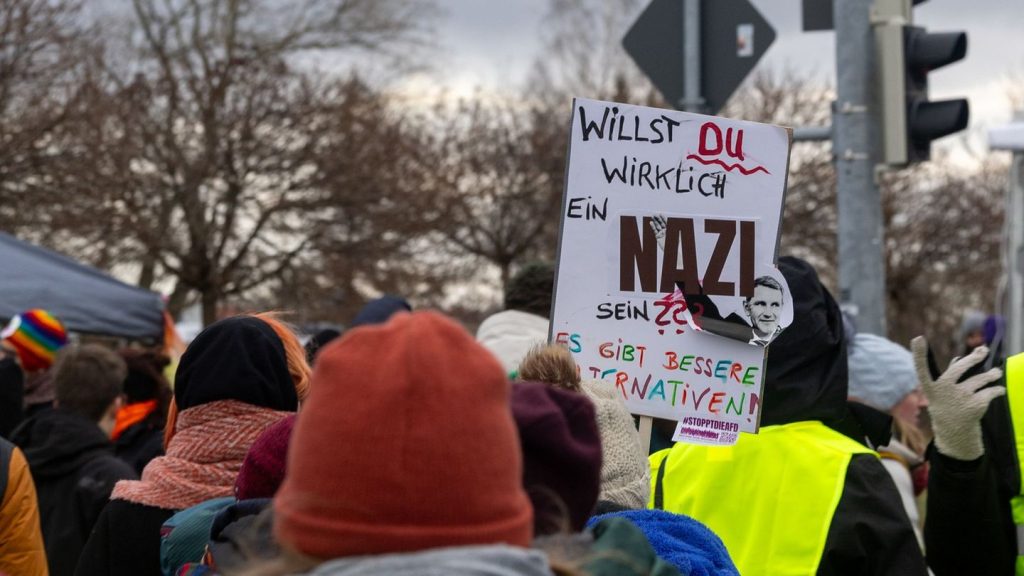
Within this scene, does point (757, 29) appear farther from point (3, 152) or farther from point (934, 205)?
point (934, 205)

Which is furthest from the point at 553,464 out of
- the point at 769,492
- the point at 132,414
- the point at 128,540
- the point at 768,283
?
the point at 132,414

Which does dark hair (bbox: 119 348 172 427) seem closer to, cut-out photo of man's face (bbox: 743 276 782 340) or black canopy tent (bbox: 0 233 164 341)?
black canopy tent (bbox: 0 233 164 341)

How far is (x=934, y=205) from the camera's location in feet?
90.5

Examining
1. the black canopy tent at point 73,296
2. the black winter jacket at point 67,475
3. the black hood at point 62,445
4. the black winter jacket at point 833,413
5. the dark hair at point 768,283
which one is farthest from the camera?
the black canopy tent at point 73,296

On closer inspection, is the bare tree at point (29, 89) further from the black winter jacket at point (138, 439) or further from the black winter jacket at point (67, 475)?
the black winter jacket at point (67, 475)

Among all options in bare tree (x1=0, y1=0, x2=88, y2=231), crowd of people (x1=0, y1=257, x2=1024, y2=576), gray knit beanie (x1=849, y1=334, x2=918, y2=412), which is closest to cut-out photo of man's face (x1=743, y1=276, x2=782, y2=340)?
crowd of people (x1=0, y1=257, x2=1024, y2=576)

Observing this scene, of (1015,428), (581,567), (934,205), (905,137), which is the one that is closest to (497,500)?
(581,567)

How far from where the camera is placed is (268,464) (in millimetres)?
2951

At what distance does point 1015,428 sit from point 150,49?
16.3 m

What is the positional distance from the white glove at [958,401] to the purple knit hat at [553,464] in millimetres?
1561

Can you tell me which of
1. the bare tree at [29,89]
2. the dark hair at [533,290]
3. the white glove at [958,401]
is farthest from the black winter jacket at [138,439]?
the bare tree at [29,89]

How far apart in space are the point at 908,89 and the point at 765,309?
4569 mm

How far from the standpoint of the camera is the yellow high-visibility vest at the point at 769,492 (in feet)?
10.8

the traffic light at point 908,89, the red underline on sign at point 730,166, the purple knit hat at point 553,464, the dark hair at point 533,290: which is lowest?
the purple knit hat at point 553,464
